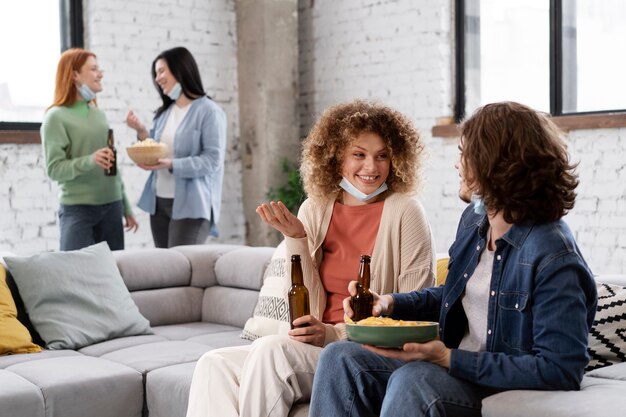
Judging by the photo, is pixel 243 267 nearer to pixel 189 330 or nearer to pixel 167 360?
pixel 189 330

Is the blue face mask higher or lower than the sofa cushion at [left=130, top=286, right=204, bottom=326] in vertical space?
higher

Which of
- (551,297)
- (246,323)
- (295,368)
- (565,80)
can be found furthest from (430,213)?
(551,297)

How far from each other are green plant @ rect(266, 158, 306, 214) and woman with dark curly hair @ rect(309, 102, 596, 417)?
400 centimetres

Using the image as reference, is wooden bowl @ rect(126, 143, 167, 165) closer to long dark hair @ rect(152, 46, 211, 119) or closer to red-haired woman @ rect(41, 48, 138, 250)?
red-haired woman @ rect(41, 48, 138, 250)

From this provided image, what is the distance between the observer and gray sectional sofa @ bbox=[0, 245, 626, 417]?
6.86 feet

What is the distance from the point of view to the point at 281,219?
2.68 meters

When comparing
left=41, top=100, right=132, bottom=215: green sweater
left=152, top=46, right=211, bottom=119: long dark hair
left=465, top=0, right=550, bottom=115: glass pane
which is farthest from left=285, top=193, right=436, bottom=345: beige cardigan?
left=465, top=0, right=550, bottom=115: glass pane

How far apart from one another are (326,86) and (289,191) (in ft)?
2.55

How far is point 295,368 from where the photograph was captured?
2418 mm

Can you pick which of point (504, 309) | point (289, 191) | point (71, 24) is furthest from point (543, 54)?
point (504, 309)

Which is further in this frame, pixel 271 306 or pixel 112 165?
pixel 112 165

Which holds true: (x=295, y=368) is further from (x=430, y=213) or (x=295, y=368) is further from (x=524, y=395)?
(x=430, y=213)

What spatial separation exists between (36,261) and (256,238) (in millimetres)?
2876

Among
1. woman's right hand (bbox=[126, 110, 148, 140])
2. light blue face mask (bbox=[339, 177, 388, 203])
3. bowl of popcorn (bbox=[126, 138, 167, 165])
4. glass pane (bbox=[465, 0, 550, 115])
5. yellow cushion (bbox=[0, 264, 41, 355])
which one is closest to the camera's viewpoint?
light blue face mask (bbox=[339, 177, 388, 203])
